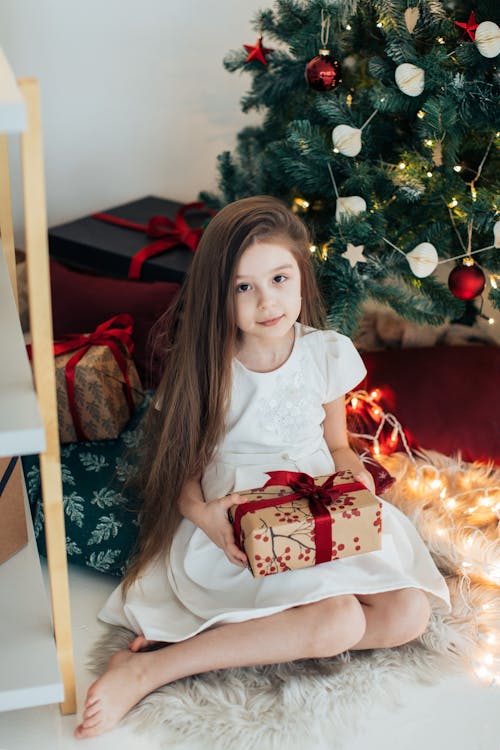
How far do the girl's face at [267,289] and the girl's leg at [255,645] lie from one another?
0.40m

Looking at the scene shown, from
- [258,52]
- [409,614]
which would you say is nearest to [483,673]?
[409,614]

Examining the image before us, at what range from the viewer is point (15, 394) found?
936 mm

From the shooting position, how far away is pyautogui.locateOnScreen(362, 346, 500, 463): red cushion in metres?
1.56

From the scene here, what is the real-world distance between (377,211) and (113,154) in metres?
0.84

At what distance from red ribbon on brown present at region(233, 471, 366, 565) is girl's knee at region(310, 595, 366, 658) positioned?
0.22ft

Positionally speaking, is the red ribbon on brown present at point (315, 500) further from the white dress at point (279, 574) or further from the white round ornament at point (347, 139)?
the white round ornament at point (347, 139)

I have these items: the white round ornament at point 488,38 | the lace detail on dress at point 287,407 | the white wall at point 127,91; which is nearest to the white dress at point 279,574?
the lace detail on dress at point 287,407

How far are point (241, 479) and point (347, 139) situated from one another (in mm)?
578

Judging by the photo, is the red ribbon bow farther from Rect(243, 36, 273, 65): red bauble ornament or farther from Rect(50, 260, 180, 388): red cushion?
Rect(243, 36, 273, 65): red bauble ornament

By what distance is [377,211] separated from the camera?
1.44 m

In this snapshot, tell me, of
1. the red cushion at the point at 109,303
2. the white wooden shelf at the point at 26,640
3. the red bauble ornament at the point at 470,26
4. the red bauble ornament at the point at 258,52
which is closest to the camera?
the white wooden shelf at the point at 26,640

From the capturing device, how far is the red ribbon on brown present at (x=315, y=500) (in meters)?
1.12

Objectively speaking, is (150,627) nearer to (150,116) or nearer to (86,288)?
(86,288)

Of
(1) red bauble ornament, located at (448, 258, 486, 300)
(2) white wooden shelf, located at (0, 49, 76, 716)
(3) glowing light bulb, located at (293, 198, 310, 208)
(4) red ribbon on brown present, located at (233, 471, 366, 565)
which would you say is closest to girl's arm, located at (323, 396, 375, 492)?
(4) red ribbon on brown present, located at (233, 471, 366, 565)
